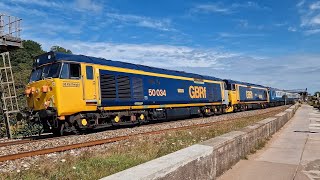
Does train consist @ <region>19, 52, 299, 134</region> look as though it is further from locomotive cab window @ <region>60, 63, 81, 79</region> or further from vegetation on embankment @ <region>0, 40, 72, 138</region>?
vegetation on embankment @ <region>0, 40, 72, 138</region>

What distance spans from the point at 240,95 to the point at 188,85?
1584 cm

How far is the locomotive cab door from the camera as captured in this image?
559 inches

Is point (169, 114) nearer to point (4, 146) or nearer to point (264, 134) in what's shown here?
point (264, 134)

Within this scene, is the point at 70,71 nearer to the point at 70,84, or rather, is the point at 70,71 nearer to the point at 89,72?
the point at 70,84

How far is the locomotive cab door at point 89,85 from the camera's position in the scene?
14.2 meters

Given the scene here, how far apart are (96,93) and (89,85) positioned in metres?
0.55

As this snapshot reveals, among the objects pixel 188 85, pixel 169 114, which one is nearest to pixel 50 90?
pixel 169 114

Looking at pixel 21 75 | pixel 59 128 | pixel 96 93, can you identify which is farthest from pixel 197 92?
pixel 21 75

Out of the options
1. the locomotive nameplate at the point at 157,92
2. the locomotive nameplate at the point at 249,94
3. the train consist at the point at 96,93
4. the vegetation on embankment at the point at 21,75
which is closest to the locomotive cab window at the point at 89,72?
the train consist at the point at 96,93

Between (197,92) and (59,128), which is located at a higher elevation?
(197,92)

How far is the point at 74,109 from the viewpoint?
44.6 ft

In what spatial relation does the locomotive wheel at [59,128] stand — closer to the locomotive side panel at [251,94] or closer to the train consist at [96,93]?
the train consist at [96,93]

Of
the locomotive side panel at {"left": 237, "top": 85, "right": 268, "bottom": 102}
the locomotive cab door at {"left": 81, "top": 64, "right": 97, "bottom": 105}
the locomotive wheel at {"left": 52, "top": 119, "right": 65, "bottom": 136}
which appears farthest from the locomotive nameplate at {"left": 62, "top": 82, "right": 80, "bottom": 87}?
the locomotive side panel at {"left": 237, "top": 85, "right": 268, "bottom": 102}

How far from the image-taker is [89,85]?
569 inches
